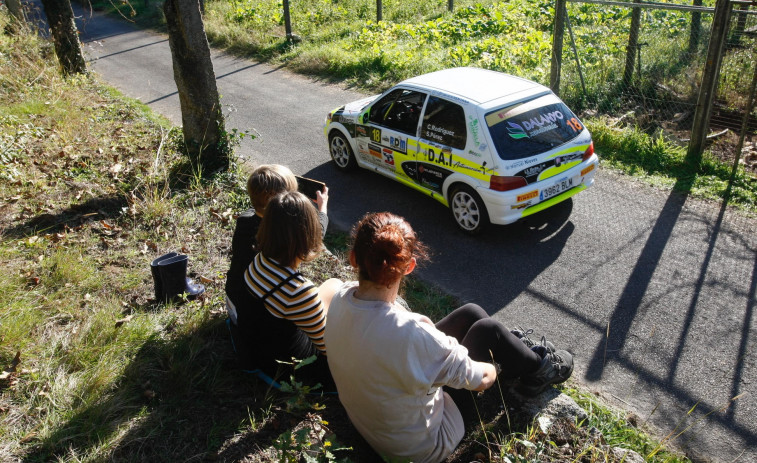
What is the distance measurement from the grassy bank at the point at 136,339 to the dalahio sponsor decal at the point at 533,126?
2.03 meters

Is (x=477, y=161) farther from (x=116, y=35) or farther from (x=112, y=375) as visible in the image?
(x=116, y=35)

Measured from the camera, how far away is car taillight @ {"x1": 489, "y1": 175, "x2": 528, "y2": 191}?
6.18 meters

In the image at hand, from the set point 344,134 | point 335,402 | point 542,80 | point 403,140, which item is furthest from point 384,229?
point 542,80

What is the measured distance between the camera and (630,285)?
223 inches

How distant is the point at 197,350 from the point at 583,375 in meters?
3.07

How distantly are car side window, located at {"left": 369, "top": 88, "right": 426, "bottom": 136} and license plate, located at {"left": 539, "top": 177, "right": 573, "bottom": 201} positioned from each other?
5.74ft

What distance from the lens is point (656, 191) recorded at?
7527 millimetres

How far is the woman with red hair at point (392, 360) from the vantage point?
2682mm

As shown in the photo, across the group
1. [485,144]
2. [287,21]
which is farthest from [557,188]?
[287,21]

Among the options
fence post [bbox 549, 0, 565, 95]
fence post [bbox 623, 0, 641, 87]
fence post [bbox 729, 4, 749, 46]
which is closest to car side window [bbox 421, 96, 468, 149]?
fence post [bbox 549, 0, 565, 95]

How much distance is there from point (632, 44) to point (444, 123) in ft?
15.4

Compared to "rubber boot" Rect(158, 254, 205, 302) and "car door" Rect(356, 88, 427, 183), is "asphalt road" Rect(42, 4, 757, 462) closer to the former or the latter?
"car door" Rect(356, 88, 427, 183)

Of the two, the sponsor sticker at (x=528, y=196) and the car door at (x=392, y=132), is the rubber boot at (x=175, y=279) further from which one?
the sponsor sticker at (x=528, y=196)

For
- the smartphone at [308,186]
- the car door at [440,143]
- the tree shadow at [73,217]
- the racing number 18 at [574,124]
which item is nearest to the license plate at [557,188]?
the racing number 18 at [574,124]
